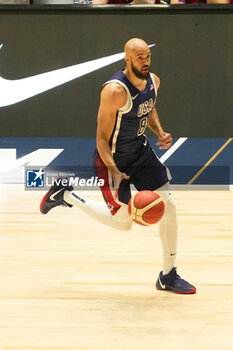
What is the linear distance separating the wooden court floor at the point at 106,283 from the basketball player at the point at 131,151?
40 centimetres

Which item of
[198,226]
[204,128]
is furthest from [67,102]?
[198,226]

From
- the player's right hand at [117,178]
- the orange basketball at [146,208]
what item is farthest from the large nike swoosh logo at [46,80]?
the orange basketball at [146,208]

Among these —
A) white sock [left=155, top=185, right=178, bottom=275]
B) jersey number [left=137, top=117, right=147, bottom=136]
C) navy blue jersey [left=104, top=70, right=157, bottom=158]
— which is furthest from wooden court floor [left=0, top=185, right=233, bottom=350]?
jersey number [left=137, top=117, right=147, bottom=136]

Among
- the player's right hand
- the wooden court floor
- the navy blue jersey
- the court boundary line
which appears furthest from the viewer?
the court boundary line

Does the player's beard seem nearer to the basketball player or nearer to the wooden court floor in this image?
the basketball player

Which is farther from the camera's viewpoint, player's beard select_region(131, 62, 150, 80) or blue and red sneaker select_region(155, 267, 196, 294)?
blue and red sneaker select_region(155, 267, 196, 294)

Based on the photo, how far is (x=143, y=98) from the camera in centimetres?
589

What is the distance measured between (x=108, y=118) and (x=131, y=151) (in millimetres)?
375

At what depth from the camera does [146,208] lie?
5395 mm

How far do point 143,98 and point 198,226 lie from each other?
2732 millimetres

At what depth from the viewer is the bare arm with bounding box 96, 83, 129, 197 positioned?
5.67 metres

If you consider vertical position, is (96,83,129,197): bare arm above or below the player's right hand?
above

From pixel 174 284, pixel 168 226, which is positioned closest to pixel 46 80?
pixel 168 226

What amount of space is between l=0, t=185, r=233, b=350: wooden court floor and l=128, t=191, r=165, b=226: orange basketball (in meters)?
0.66
